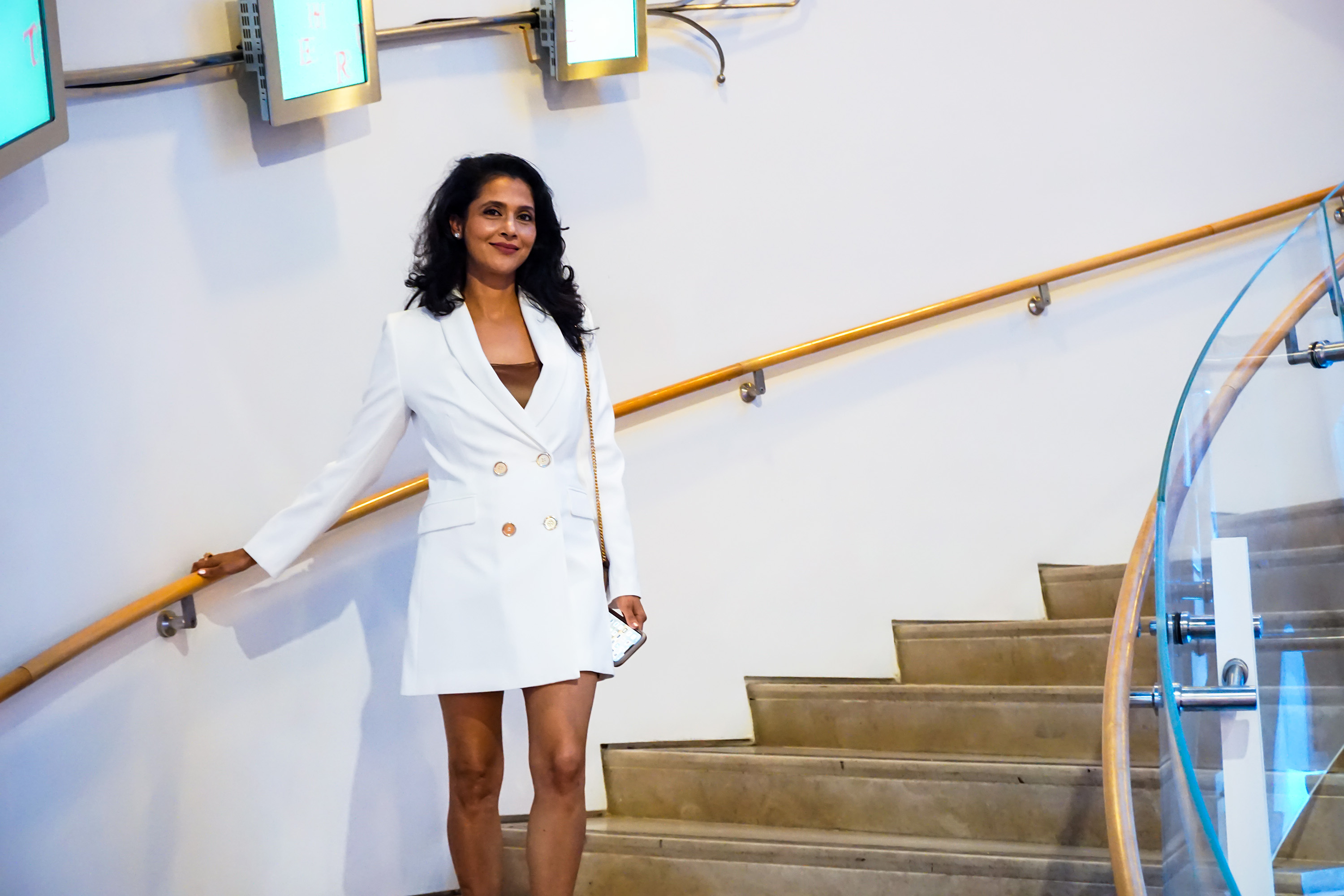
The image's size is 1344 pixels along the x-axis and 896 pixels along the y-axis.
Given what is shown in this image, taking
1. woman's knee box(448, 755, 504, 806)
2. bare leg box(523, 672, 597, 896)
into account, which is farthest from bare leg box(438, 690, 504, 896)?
bare leg box(523, 672, 597, 896)

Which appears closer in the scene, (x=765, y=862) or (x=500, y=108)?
(x=765, y=862)

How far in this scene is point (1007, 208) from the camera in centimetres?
414

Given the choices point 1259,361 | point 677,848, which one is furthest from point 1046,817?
point 1259,361

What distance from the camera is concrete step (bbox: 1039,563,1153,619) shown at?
11.9 ft

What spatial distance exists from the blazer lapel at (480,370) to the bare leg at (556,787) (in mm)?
463

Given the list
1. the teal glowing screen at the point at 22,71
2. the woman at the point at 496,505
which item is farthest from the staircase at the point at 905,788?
the teal glowing screen at the point at 22,71

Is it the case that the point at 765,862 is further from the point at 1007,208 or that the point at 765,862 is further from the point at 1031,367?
the point at 1007,208

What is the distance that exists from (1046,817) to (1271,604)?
2.84ft

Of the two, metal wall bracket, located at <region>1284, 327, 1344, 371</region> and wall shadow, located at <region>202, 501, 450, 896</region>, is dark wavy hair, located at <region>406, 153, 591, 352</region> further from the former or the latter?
metal wall bracket, located at <region>1284, 327, 1344, 371</region>

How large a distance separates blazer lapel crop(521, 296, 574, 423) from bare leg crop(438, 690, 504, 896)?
541mm

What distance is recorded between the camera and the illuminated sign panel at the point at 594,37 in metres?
3.24

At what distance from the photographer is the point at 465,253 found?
8.27 feet

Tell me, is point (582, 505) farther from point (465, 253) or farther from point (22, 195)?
point (22, 195)

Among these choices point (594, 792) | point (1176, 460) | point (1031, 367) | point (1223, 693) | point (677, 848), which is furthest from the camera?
point (1031, 367)
